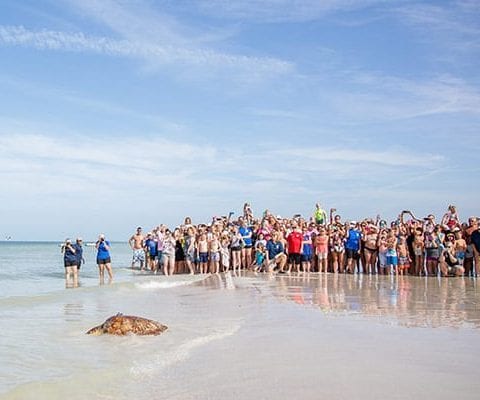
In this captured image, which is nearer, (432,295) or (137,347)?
(137,347)

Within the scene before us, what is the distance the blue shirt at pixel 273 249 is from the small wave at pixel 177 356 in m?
10.7

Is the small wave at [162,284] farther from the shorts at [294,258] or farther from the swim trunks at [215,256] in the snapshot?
the shorts at [294,258]

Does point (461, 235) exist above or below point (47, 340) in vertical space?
above

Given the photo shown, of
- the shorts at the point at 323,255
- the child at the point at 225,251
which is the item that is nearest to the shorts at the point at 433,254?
the shorts at the point at 323,255

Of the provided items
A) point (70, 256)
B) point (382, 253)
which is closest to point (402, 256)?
point (382, 253)

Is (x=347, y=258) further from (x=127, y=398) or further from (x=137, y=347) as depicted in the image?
(x=127, y=398)

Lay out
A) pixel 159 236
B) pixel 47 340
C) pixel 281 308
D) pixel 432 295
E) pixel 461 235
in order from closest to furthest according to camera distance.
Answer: pixel 47 340
pixel 281 308
pixel 432 295
pixel 461 235
pixel 159 236

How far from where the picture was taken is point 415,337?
248 inches

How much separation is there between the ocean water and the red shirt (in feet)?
20.5

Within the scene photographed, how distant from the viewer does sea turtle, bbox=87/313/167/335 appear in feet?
22.8

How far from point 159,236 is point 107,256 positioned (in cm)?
283

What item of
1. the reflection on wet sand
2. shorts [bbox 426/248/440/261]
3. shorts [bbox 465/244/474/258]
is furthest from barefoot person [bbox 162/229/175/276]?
shorts [bbox 465/244/474/258]

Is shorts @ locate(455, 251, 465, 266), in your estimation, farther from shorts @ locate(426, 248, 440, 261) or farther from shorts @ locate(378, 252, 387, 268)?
shorts @ locate(378, 252, 387, 268)

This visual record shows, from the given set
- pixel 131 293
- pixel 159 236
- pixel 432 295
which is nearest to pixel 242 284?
pixel 131 293
